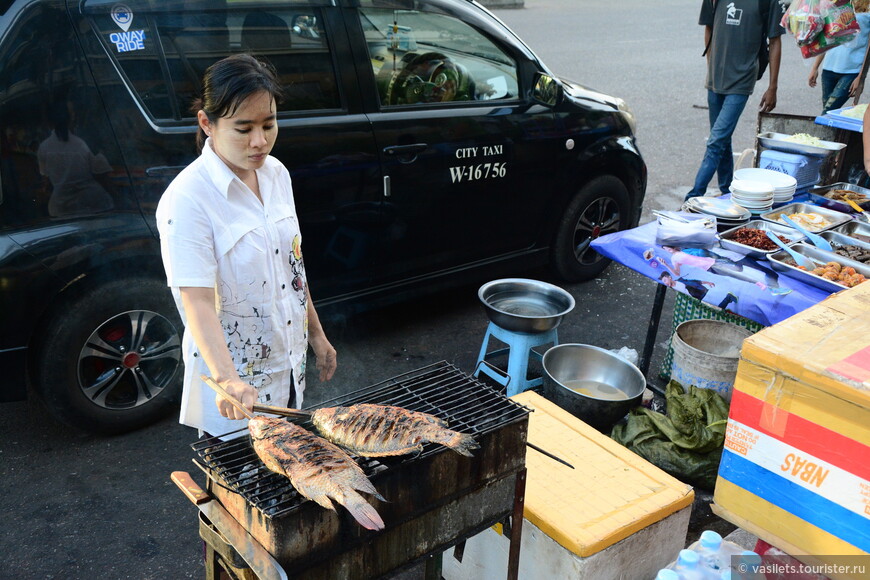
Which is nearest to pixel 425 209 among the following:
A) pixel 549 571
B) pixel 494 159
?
pixel 494 159

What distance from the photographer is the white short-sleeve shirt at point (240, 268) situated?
2.12 metres

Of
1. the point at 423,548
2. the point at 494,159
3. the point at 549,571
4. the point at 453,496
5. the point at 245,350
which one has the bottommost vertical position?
the point at 549,571

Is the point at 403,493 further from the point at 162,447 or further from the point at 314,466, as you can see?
the point at 162,447

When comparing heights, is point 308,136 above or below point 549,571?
above

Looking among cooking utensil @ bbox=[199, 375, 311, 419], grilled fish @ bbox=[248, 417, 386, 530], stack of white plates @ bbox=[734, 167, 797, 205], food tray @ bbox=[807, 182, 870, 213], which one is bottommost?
grilled fish @ bbox=[248, 417, 386, 530]

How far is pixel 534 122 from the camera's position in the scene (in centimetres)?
475

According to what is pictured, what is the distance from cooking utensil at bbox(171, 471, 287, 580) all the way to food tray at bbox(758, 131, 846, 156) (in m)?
4.23

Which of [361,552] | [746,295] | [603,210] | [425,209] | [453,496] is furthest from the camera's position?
[603,210]

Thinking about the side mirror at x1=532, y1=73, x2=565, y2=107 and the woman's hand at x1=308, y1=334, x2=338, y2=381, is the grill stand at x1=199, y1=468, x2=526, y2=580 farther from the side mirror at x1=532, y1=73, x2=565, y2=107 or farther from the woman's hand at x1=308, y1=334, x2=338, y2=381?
the side mirror at x1=532, y1=73, x2=565, y2=107

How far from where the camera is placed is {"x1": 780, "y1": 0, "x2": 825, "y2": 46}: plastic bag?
4.81 m

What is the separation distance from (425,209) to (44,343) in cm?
220

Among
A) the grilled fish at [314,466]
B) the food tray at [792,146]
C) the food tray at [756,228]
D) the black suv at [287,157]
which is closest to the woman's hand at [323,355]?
the grilled fish at [314,466]

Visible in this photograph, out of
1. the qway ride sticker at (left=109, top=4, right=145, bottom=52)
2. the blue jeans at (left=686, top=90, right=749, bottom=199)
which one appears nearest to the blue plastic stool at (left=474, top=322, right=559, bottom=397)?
the qway ride sticker at (left=109, top=4, right=145, bottom=52)

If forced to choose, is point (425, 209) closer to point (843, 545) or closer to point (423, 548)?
point (423, 548)
